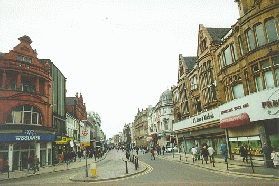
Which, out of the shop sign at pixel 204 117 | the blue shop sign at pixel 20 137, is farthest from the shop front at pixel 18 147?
the shop sign at pixel 204 117

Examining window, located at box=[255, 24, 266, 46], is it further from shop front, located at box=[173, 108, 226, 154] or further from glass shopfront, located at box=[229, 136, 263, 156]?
shop front, located at box=[173, 108, 226, 154]

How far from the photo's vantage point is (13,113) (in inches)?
1058

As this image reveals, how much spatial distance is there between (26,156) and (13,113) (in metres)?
5.71

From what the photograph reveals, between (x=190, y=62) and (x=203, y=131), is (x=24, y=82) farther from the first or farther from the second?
(x=190, y=62)

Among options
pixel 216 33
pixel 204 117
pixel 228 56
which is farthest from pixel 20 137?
pixel 216 33

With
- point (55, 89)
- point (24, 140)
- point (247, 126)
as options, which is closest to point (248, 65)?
point (247, 126)

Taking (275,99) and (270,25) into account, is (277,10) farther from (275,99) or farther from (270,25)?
(275,99)

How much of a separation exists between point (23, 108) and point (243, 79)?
26117 mm

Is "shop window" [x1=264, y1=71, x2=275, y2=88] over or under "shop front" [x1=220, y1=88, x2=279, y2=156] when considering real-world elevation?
over

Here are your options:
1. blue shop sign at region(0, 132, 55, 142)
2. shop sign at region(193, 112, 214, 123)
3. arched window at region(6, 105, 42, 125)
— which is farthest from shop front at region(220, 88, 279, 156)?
arched window at region(6, 105, 42, 125)

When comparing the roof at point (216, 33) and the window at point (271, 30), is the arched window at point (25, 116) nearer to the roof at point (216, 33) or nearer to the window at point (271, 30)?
the roof at point (216, 33)

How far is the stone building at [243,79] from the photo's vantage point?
16.8m

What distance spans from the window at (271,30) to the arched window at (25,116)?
92.6 feet

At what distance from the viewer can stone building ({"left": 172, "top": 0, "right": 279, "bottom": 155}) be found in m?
16.8
